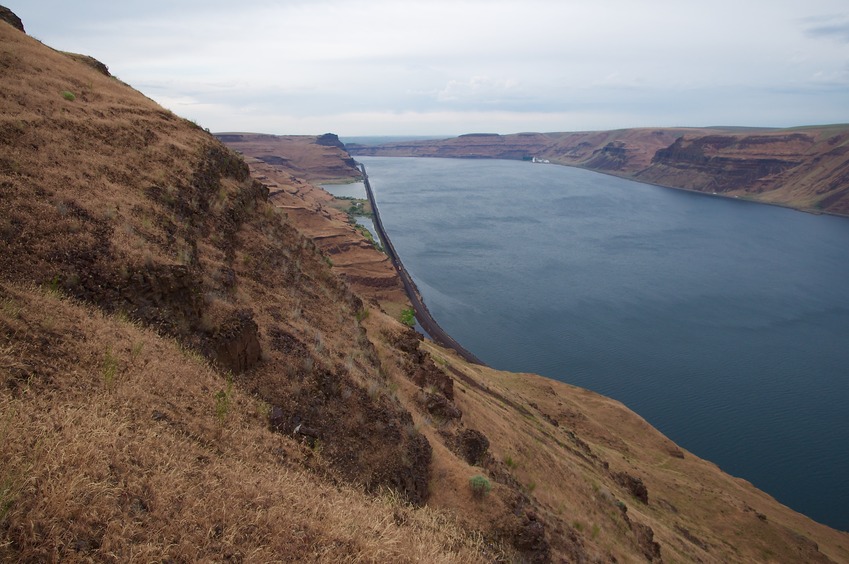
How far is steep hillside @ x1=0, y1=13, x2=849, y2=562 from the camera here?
17.4 feet

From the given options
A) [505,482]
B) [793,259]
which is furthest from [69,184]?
[793,259]

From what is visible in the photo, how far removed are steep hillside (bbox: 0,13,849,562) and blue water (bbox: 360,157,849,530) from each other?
81.7 feet

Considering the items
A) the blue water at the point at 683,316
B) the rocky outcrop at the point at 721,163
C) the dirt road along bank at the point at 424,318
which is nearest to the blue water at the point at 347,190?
the blue water at the point at 683,316

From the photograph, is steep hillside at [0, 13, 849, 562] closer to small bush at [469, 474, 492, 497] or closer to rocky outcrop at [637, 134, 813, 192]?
small bush at [469, 474, 492, 497]

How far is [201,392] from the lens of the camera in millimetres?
7805

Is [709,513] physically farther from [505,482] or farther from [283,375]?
[283,375]

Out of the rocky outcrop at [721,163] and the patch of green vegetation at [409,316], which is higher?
the rocky outcrop at [721,163]

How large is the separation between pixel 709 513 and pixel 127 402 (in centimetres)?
2882

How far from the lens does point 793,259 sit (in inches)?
3319

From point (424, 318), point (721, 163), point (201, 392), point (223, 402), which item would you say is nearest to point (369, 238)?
point (424, 318)

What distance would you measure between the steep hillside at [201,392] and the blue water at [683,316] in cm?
2489

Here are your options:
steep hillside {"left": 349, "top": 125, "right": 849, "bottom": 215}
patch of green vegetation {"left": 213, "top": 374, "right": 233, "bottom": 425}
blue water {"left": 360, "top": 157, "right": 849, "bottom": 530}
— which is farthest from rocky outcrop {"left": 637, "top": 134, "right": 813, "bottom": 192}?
patch of green vegetation {"left": 213, "top": 374, "right": 233, "bottom": 425}

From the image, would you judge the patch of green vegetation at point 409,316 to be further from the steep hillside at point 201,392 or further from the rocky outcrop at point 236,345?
the rocky outcrop at point 236,345

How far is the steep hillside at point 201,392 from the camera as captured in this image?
5.30 m
